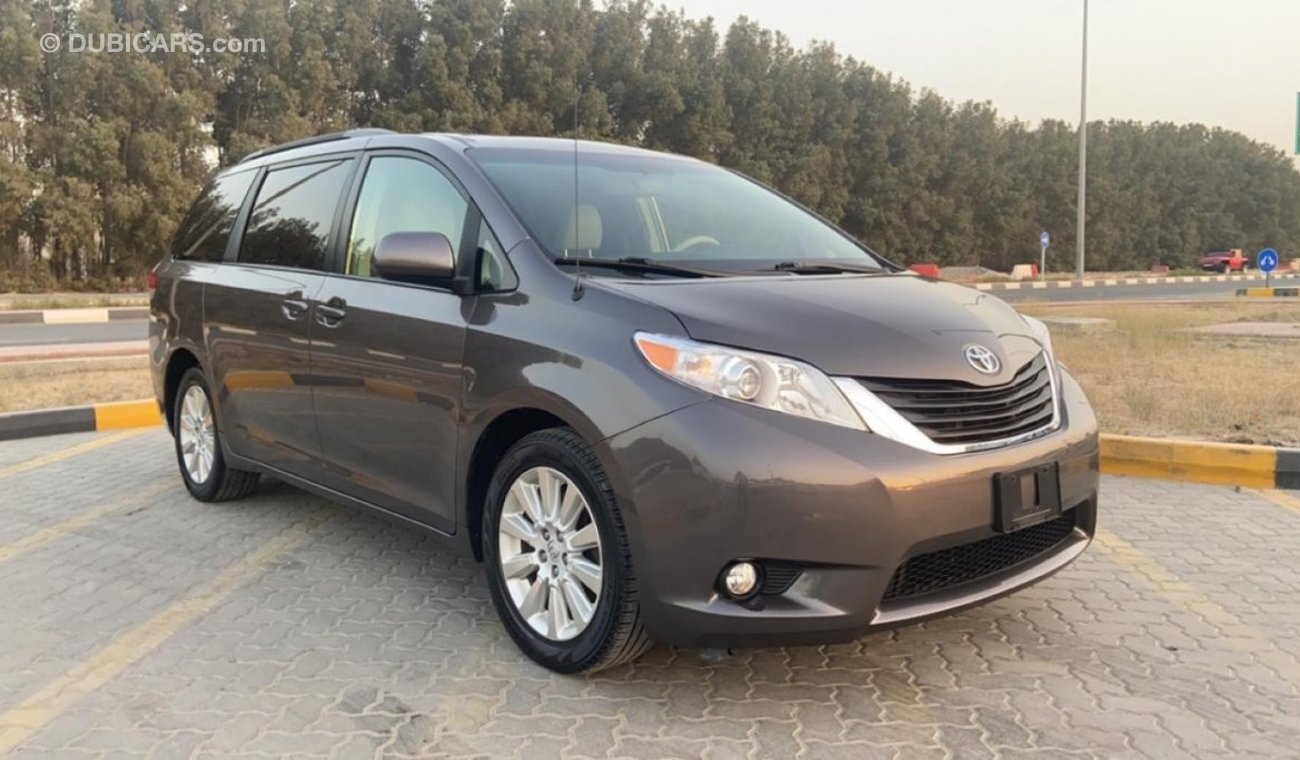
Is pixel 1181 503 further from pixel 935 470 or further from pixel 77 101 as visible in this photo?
pixel 77 101

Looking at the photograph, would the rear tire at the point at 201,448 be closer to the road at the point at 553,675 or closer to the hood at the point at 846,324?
the road at the point at 553,675

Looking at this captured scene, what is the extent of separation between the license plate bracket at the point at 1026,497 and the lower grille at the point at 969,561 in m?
0.06

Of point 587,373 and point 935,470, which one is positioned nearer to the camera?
point 935,470

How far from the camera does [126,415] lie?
745 cm

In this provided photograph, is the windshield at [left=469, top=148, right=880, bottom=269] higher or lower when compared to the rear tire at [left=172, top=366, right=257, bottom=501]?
higher

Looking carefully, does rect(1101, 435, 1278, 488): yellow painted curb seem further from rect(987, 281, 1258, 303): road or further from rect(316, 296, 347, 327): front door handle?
rect(987, 281, 1258, 303): road

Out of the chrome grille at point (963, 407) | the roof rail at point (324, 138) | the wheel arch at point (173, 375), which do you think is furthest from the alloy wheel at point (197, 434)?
the chrome grille at point (963, 407)

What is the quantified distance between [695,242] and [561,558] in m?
1.28

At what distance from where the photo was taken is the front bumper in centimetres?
257

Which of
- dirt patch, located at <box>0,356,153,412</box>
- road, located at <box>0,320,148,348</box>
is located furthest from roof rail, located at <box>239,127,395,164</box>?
road, located at <box>0,320,148,348</box>

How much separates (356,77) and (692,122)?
496 inches

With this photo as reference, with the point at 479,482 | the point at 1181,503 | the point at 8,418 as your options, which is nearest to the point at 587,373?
the point at 479,482

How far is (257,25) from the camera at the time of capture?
27.5 metres

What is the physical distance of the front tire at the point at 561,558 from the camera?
2814mm
